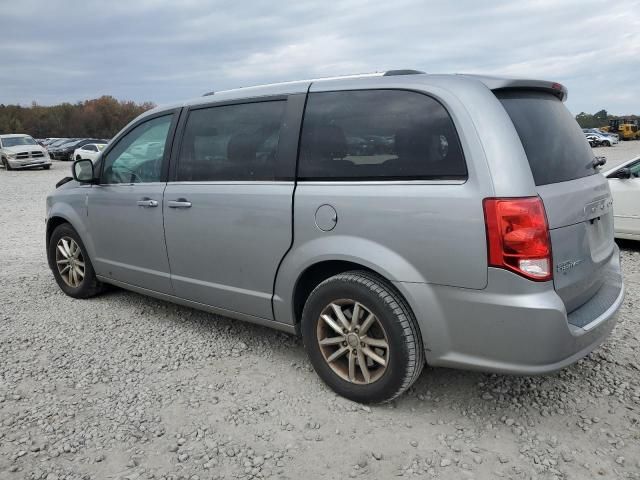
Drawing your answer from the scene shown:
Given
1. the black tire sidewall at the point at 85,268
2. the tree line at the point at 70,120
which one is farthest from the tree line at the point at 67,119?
the black tire sidewall at the point at 85,268

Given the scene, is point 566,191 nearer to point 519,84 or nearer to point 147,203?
point 519,84

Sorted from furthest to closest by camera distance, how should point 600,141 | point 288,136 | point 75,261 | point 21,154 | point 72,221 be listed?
1. point 600,141
2. point 21,154
3. point 75,261
4. point 72,221
5. point 288,136

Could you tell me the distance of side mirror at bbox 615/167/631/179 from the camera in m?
6.82

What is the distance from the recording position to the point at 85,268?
4.85 m

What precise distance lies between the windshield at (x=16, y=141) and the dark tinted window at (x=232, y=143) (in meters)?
27.0

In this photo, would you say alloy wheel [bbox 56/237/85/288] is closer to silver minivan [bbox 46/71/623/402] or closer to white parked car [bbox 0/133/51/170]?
silver minivan [bbox 46/71/623/402]

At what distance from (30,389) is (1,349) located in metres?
0.85

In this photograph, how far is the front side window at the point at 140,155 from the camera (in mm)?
4090

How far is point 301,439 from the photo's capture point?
9.06 feet

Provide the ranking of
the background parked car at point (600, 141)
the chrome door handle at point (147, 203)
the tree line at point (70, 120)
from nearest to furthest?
the chrome door handle at point (147, 203)
the background parked car at point (600, 141)
the tree line at point (70, 120)

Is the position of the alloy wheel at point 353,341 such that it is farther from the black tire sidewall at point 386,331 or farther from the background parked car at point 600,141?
the background parked car at point 600,141

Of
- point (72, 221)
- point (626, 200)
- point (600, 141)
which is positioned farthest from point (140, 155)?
point (600, 141)

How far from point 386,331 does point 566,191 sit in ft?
3.79

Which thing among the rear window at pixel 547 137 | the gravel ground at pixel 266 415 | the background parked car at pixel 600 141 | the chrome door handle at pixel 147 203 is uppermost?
the rear window at pixel 547 137
